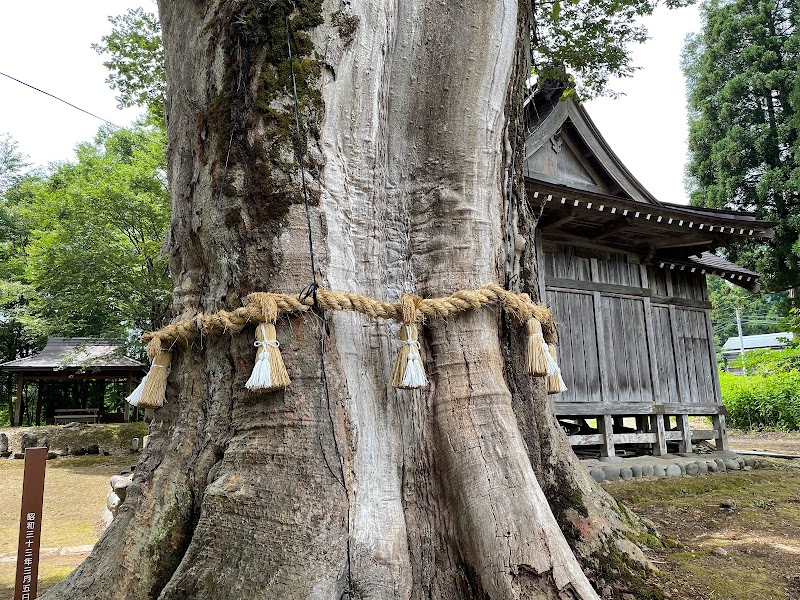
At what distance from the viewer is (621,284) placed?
8750mm

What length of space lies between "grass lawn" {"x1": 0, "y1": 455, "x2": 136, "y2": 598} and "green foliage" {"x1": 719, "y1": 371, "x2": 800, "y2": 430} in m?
16.3

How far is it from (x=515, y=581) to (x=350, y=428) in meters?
0.78

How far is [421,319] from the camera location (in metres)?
2.25

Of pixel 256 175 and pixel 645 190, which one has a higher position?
pixel 645 190

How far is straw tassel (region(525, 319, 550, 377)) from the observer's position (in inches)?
94.3

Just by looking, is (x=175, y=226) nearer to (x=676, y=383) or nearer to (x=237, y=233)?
(x=237, y=233)

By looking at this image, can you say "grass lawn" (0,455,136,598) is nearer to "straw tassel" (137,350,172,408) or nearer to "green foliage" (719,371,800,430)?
"straw tassel" (137,350,172,408)

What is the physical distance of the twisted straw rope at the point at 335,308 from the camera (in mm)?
2037

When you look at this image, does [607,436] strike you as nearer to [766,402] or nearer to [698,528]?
[698,528]

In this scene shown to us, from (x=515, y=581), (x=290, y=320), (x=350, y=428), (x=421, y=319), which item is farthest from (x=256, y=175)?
(x=515, y=581)

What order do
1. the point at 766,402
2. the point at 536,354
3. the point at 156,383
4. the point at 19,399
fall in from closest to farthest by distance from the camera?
1. the point at 156,383
2. the point at 536,354
3. the point at 766,402
4. the point at 19,399

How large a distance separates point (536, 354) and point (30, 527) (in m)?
3.02

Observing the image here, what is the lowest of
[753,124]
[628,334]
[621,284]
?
[628,334]

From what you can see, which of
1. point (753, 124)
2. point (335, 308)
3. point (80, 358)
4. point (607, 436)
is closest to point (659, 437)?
point (607, 436)
